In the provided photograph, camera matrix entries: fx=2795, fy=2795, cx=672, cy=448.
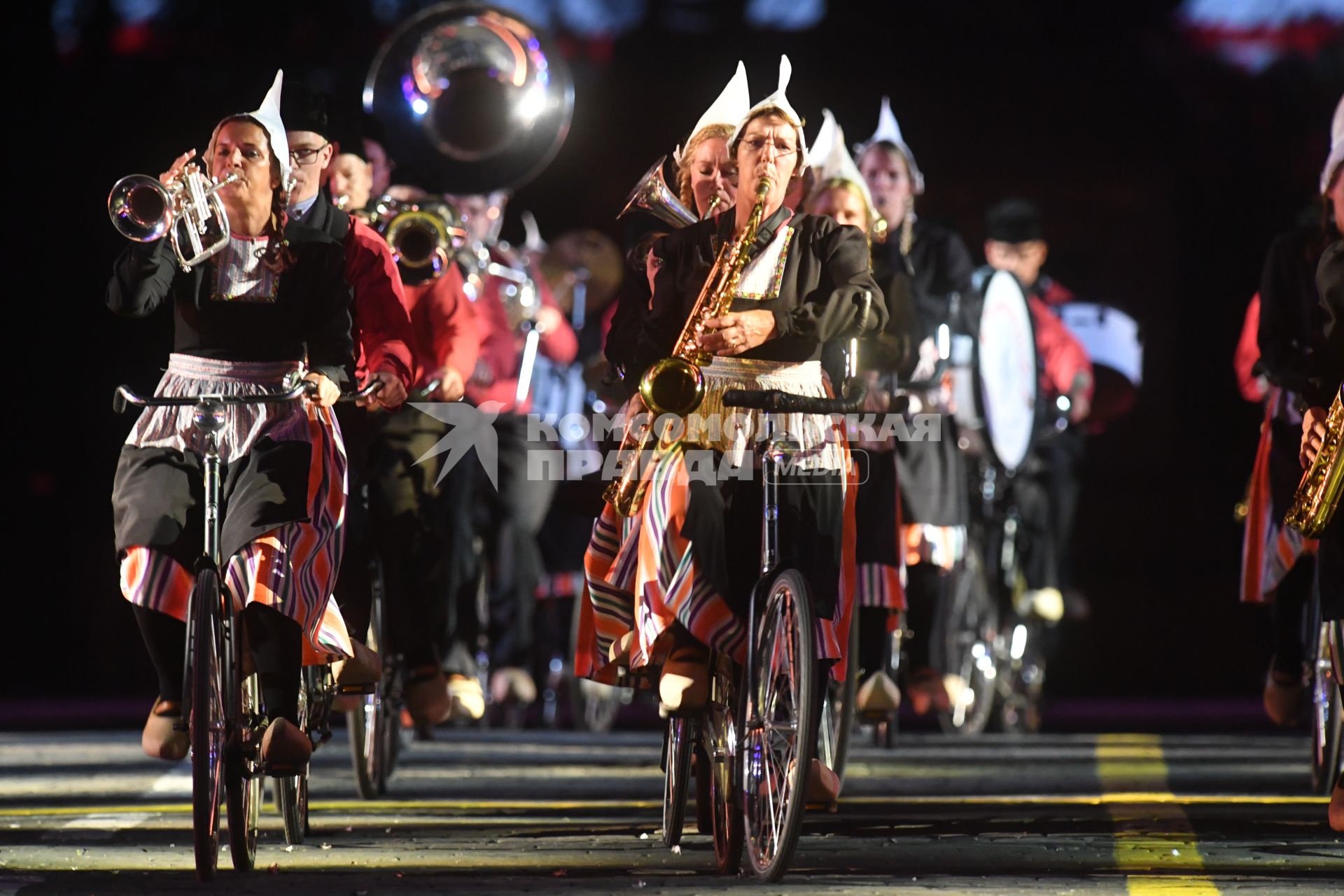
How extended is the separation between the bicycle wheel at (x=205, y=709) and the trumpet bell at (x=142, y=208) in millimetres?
949

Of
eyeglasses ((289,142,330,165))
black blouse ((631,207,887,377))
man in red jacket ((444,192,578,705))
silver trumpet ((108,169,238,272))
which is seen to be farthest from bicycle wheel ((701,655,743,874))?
man in red jacket ((444,192,578,705))

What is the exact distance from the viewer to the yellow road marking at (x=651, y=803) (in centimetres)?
873

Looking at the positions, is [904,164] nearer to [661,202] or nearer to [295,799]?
[661,202]

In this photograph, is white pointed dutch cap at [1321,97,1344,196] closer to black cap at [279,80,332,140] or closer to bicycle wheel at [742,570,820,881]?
bicycle wheel at [742,570,820,881]

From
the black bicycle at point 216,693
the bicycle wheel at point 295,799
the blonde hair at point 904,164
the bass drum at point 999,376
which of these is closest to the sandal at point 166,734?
the black bicycle at point 216,693

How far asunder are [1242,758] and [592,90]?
7713 mm

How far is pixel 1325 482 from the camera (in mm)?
7395

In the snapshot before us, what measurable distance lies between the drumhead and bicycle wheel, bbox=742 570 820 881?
5.49 m

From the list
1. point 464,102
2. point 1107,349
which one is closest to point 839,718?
point 464,102

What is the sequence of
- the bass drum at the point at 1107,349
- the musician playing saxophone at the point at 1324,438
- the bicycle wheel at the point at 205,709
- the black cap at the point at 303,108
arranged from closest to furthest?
the bicycle wheel at the point at 205,709
the musician playing saxophone at the point at 1324,438
the black cap at the point at 303,108
the bass drum at the point at 1107,349

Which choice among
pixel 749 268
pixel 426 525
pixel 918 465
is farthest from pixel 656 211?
pixel 918 465

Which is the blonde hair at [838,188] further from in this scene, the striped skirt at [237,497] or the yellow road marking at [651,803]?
the striped skirt at [237,497]

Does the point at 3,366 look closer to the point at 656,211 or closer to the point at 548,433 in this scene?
the point at 548,433

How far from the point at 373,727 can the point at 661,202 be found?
85.6 inches
